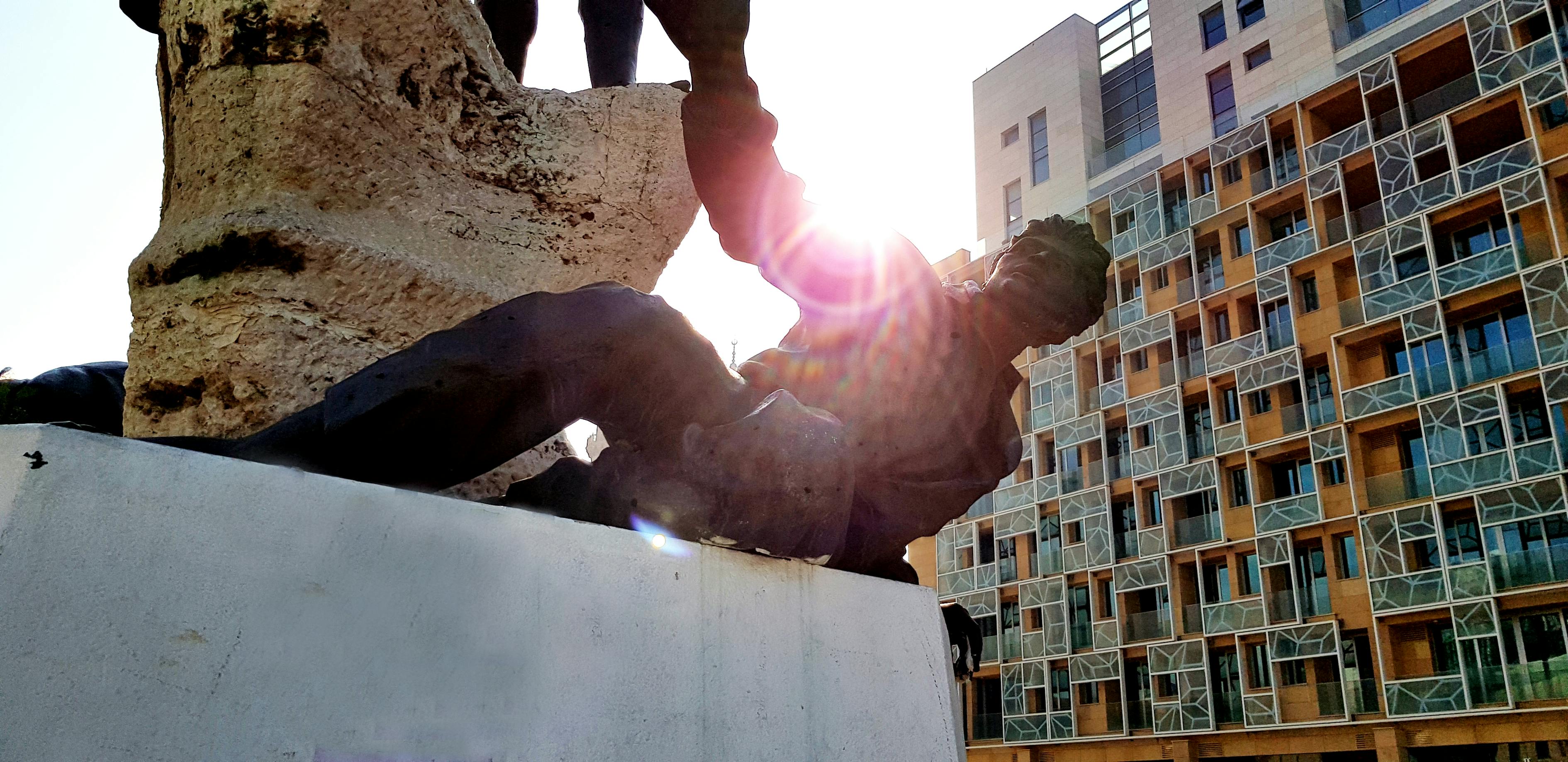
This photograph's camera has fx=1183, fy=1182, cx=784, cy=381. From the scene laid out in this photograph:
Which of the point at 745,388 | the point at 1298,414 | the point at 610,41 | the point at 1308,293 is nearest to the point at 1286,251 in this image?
the point at 1308,293

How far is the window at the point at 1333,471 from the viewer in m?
23.3

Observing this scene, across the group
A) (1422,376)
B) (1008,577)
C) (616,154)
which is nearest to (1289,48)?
(1422,376)

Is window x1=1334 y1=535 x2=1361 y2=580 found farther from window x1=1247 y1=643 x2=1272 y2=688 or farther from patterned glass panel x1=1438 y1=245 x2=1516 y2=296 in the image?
patterned glass panel x1=1438 y1=245 x2=1516 y2=296

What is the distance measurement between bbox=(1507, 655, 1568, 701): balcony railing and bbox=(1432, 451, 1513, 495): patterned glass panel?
3.07m

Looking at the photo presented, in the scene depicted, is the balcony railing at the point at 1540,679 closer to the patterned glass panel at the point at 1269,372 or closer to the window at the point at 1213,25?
the patterned glass panel at the point at 1269,372

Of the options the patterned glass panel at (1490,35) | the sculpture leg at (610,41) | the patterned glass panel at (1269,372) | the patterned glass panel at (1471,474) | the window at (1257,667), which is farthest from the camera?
the patterned glass panel at (1269,372)

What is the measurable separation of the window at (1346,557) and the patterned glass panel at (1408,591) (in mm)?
945

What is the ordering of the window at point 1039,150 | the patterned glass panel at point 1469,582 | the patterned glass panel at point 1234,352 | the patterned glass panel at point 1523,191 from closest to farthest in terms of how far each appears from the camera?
the patterned glass panel at point 1469,582
the patterned glass panel at point 1523,191
the patterned glass panel at point 1234,352
the window at point 1039,150

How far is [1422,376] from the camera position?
875 inches

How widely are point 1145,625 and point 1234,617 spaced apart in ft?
8.08

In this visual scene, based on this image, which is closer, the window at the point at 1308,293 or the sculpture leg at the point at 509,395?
the sculpture leg at the point at 509,395

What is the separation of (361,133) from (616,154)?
58 centimetres

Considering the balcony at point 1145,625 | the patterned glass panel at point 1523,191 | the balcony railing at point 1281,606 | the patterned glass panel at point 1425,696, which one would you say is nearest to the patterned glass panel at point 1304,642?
the balcony railing at point 1281,606

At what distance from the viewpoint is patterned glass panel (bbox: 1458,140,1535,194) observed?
21547 millimetres
